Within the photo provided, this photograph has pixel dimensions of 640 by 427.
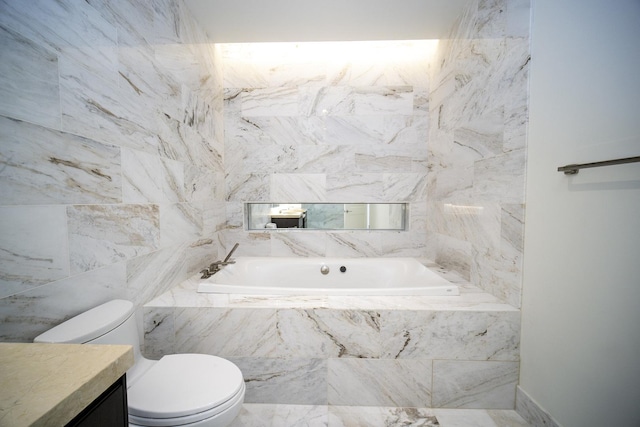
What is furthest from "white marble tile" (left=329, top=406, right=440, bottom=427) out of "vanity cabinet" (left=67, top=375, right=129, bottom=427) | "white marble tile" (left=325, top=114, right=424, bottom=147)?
"white marble tile" (left=325, top=114, right=424, bottom=147)

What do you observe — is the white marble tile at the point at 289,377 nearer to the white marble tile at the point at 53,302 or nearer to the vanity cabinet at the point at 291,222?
the white marble tile at the point at 53,302

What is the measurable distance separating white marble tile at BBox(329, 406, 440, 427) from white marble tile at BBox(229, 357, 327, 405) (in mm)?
114

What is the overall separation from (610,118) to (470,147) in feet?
2.94

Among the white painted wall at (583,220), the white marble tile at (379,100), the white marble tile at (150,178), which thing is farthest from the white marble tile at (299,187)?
the white painted wall at (583,220)

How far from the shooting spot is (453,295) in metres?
1.61

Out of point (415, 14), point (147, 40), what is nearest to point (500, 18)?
point (415, 14)

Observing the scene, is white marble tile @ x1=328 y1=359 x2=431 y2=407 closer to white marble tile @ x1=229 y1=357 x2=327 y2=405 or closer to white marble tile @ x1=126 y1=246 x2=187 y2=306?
white marble tile @ x1=229 y1=357 x2=327 y2=405

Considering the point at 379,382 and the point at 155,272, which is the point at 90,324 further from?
the point at 379,382

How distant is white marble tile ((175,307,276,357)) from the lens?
1.45 metres

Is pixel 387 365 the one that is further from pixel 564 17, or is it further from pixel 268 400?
pixel 564 17

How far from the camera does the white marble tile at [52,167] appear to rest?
2.84ft

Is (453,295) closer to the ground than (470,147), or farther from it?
closer to the ground

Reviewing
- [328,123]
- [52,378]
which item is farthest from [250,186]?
[52,378]

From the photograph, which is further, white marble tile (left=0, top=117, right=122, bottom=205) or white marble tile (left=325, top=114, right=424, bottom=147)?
white marble tile (left=325, top=114, right=424, bottom=147)
